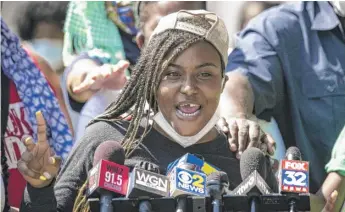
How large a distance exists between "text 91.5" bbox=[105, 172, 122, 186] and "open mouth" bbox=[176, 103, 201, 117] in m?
0.97

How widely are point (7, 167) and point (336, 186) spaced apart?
5.76ft

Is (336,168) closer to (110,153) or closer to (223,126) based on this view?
(223,126)

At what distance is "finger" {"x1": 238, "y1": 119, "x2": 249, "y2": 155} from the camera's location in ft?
16.6

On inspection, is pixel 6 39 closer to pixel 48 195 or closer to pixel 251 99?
pixel 251 99

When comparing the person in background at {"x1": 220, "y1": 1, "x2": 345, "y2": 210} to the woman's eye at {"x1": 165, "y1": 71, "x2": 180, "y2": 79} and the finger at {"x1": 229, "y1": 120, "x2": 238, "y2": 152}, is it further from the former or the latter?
the woman's eye at {"x1": 165, "y1": 71, "x2": 180, "y2": 79}

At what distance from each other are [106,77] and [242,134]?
161 centimetres

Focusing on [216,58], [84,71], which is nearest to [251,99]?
[84,71]

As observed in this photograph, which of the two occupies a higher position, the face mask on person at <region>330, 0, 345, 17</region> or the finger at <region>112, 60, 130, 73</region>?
the face mask on person at <region>330, 0, 345, 17</region>

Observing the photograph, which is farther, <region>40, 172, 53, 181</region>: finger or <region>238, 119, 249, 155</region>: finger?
<region>238, 119, 249, 155</region>: finger

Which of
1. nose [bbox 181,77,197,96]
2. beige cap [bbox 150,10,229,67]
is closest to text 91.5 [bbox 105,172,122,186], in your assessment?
nose [bbox 181,77,197,96]

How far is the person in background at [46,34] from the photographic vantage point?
6879 millimetres

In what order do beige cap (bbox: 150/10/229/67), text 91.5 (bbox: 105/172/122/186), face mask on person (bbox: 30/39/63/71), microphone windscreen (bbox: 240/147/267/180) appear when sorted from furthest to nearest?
face mask on person (bbox: 30/39/63/71) < beige cap (bbox: 150/10/229/67) < microphone windscreen (bbox: 240/147/267/180) < text 91.5 (bbox: 105/172/122/186)

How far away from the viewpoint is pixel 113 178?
3771 millimetres

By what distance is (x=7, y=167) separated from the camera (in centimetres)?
645
